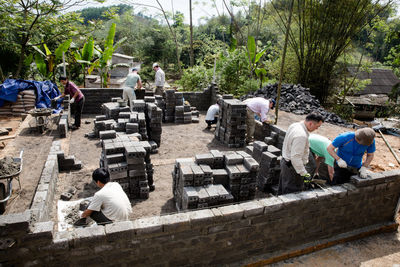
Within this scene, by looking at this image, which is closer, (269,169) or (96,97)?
(269,169)

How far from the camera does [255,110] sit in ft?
27.4

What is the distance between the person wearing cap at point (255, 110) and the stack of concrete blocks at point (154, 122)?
8.93ft

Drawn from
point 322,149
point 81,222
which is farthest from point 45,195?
point 322,149

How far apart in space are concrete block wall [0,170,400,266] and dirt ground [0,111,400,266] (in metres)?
0.35

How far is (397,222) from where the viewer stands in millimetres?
5441

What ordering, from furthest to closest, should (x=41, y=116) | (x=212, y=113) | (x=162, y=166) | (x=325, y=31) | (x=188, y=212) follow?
(x=325, y=31)
(x=212, y=113)
(x=41, y=116)
(x=162, y=166)
(x=188, y=212)

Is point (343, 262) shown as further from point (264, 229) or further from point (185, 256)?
point (185, 256)

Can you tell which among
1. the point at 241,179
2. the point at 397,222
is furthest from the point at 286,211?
the point at 397,222

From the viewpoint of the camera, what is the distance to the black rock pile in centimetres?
1298

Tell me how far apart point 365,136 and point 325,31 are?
11.5 meters

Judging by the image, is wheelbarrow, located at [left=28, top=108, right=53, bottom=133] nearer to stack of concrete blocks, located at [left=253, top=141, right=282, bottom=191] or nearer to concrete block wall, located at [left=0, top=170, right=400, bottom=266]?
concrete block wall, located at [left=0, top=170, right=400, bottom=266]

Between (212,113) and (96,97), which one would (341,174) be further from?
(96,97)

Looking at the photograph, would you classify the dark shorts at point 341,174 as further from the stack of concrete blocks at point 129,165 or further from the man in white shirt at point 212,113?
the man in white shirt at point 212,113

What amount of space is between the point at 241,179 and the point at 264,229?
1.13m
